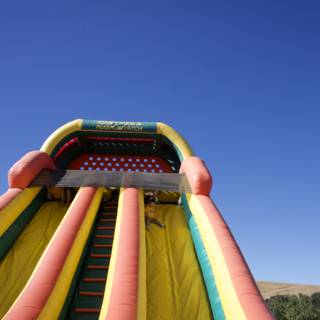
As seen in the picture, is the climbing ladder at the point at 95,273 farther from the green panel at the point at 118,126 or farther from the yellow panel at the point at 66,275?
the green panel at the point at 118,126

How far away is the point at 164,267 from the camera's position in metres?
4.22

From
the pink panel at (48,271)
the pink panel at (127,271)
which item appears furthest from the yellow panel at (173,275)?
the pink panel at (48,271)

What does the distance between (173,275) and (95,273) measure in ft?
3.00

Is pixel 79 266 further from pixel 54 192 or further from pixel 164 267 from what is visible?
pixel 54 192

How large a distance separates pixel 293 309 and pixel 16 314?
2173 centimetres

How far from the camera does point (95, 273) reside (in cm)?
392

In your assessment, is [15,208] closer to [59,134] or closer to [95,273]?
[95,273]

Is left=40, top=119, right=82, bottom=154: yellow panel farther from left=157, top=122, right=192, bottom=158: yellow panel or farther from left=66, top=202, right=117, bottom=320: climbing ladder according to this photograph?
left=66, top=202, right=117, bottom=320: climbing ladder

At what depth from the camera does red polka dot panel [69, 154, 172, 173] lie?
6.98 meters

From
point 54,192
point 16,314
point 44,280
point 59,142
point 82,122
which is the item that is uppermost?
point 82,122

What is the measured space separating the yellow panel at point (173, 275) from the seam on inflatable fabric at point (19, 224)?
172cm

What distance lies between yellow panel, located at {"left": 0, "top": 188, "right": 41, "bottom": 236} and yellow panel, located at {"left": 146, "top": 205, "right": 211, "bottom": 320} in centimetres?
175

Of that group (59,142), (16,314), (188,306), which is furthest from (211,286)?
(59,142)

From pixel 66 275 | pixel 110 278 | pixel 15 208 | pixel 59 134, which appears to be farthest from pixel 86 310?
pixel 59 134
